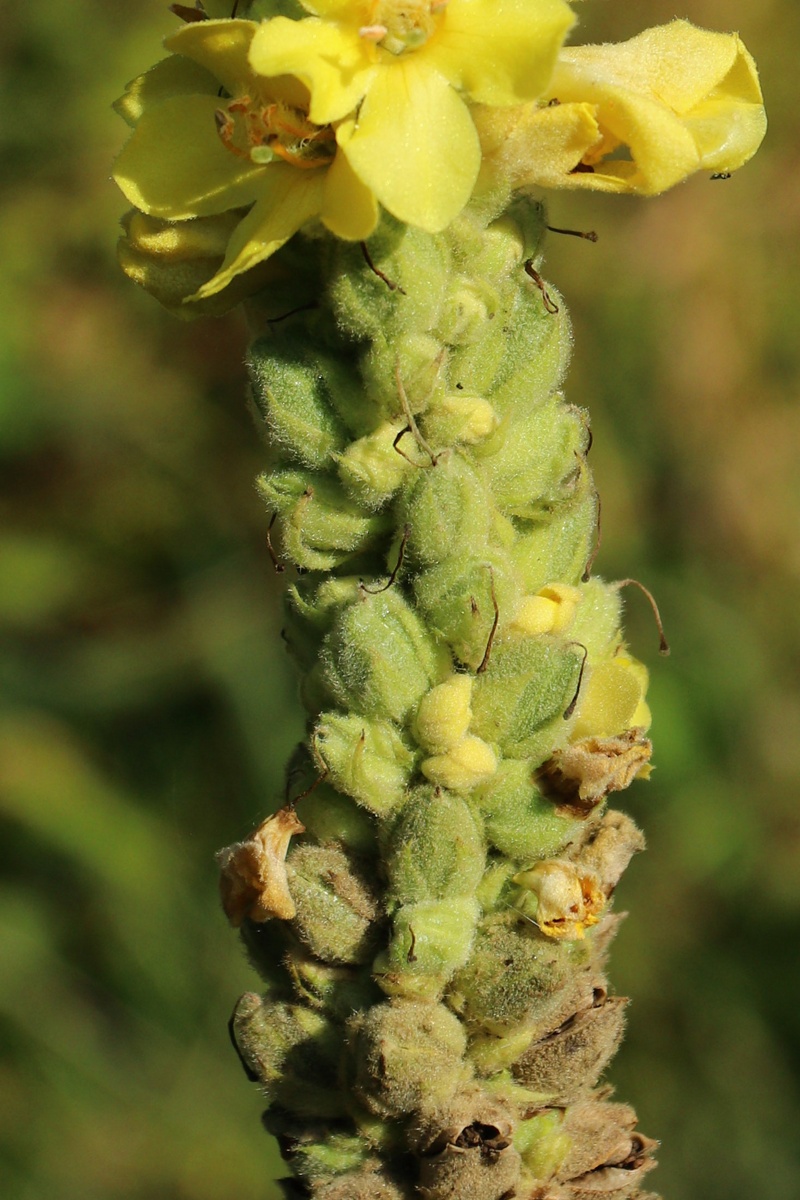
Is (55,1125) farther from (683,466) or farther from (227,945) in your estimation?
(683,466)

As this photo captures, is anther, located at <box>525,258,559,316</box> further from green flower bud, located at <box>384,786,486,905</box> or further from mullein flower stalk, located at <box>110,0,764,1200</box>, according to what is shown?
green flower bud, located at <box>384,786,486,905</box>

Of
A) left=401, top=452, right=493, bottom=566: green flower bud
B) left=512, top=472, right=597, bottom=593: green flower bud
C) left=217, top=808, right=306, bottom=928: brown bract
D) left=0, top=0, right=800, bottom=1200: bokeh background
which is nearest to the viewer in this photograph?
left=401, top=452, right=493, bottom=566: green flower bud

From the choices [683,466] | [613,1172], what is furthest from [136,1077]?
[683,466]

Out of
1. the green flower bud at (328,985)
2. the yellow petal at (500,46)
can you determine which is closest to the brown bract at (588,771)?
the green flower bud at (328,985)

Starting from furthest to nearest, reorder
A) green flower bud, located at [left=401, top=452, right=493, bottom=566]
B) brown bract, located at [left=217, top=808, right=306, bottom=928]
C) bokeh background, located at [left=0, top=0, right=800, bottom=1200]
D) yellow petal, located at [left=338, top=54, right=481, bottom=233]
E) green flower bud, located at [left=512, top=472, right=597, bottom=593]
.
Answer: bokeh background, located at [left=0, top=0, right=800, bottom=1200] < green flower bud, located at [left=512, top=472, right=597, bottom=593] < brown bract, located at [left=217, top=808, right=306, bottom=928] < green flower bud, located at [left=401, top=452, right=493, bottom=566] < yellow petal, located at [left=338, top=54, right=481, bottom=233]

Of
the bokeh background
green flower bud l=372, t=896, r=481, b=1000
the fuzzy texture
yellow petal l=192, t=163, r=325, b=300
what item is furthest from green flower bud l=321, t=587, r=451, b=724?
the bokeh background

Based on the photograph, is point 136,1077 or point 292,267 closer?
point 292,267
